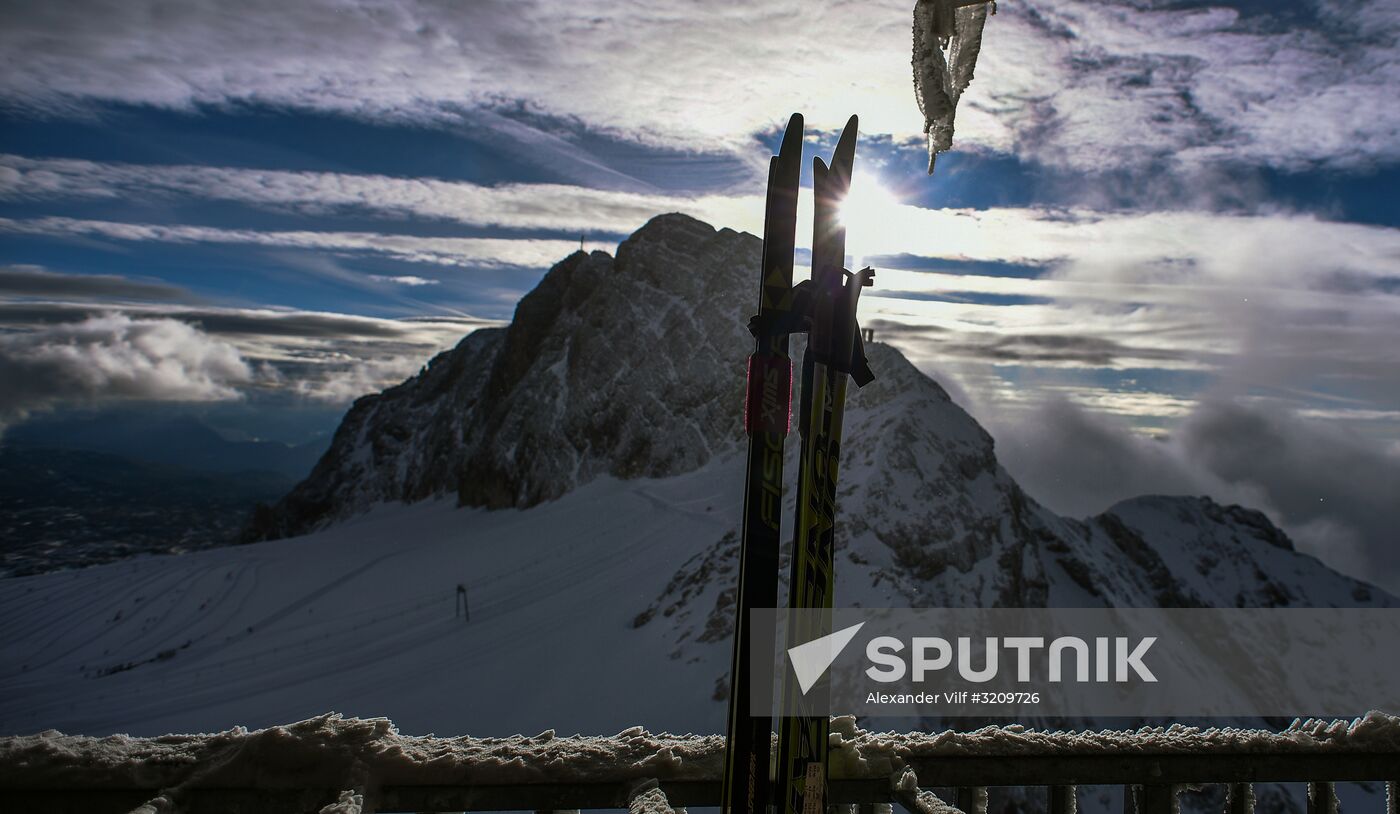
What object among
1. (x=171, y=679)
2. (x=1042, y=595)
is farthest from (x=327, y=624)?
(x=1042, y=595)

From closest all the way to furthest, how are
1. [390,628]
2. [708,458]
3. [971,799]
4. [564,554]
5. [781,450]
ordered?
1. [971,799]
2. [781,450]
3. [390,628]
4. [564,554]
5. [708,458]

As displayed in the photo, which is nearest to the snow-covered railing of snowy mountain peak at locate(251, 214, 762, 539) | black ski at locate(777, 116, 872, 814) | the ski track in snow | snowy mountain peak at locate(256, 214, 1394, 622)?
black ski at locate(777, 116, 872, 814)

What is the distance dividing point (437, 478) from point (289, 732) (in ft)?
285

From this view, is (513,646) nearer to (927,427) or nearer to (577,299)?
(927,427)

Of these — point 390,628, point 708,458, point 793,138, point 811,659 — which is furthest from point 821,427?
point 708,458

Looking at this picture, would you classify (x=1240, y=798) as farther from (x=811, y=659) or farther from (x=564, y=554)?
(x=564, y=554)

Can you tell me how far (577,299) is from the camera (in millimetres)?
87500

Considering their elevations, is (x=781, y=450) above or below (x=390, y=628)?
above

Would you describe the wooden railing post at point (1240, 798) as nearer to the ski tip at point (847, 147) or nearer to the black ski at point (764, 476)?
the black ski at point (764, 476)

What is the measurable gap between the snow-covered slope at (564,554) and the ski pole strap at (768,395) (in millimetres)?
18411

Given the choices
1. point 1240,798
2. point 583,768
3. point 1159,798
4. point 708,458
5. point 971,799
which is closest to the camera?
point 583,768

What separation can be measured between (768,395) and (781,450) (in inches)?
13.7

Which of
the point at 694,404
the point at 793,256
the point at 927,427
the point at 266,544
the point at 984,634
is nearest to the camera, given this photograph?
the point at 793,256

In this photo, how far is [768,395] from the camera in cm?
446
